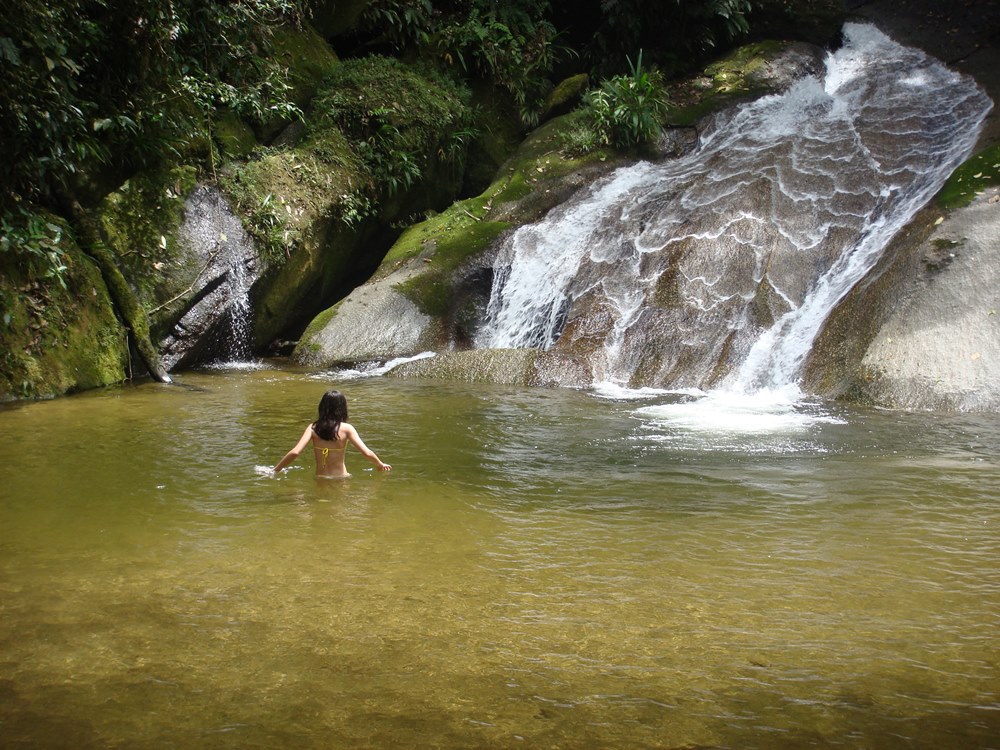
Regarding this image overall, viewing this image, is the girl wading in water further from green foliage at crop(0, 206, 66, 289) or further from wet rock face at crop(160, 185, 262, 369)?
wet rock face at crop(160, 185, 262, 369)

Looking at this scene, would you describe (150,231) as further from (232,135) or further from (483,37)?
(483,37)

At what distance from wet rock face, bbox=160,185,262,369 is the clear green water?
4.96 meters

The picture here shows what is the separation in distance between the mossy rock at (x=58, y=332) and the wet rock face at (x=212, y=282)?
146cm

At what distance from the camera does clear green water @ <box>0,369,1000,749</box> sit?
2852mm

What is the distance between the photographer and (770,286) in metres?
11.5

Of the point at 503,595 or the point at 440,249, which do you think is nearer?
the point at 503,595

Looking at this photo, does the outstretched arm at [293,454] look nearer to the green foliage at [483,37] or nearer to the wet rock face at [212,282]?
the wet rock face at [212,282]

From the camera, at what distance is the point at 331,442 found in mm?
6102

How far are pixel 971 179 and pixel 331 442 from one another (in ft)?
30.6

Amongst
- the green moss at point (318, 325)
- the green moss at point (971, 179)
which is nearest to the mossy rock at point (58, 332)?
the green moss at point (318, 325)

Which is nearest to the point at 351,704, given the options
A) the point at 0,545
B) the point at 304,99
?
the point at 0,545

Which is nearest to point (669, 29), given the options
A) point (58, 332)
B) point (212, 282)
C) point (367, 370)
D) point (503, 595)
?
point (367, 370)

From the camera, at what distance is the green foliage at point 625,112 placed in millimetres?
15609

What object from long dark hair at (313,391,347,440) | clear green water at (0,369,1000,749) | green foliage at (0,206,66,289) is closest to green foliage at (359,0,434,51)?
green foliage at (0,206,66,289)
